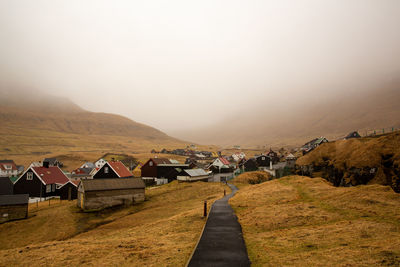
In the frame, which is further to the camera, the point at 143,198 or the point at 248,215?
the point at 143,198

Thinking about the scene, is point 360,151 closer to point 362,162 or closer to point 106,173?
point 362,162

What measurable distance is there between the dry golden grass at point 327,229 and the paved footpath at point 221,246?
71cm

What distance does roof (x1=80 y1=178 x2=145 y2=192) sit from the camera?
153 feet

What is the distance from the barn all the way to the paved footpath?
1411 inches

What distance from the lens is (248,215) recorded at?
2595 centimetres

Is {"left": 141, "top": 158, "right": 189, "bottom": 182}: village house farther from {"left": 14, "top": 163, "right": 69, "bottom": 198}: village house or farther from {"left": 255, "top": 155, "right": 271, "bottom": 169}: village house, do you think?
{"left": 255, "top": 155, "right": 271, "bottom": 169}: village house

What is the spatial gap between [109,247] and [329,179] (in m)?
47.3

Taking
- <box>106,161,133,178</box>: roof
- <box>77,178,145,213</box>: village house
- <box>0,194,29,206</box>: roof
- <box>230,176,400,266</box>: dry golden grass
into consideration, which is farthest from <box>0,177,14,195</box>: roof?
<box>230,176,400,266</box>: dry golden grass

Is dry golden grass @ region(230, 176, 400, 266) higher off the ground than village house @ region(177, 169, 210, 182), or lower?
lower

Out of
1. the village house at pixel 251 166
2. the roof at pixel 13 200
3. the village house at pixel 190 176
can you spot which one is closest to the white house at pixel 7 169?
the roof at pixel 13 200

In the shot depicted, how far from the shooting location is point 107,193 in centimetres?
4775

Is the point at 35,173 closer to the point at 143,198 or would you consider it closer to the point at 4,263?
the point at 143,198

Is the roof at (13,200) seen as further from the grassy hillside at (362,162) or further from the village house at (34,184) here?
the grassy hillside at (362,162)

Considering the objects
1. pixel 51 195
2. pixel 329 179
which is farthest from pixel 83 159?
Result: pixel 329 179
